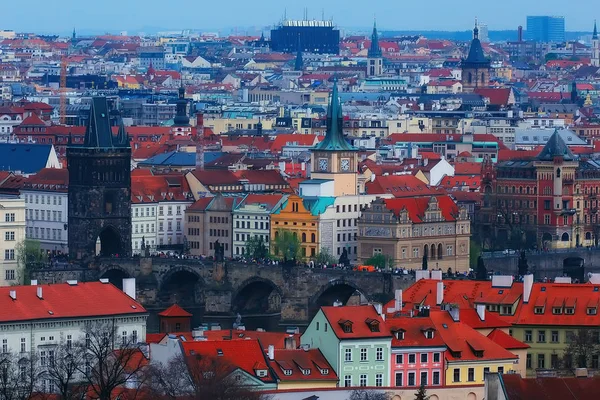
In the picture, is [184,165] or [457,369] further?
[184,165]

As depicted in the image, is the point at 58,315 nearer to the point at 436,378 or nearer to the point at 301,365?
the point at 301,365

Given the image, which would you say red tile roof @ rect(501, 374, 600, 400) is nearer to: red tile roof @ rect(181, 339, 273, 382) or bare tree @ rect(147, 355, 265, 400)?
bare tree @ rect(147, 355, 265, 400)

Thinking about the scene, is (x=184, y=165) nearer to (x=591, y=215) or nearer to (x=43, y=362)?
(x=591, y=215)

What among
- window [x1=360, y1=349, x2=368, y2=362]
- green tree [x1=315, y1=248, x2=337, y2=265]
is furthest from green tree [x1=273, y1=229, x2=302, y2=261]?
window [x1=360, y1=349, x2=368, y2=362]

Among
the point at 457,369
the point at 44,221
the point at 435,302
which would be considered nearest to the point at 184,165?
the point at 44,221

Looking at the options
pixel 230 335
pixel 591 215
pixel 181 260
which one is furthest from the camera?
pixel 591 215

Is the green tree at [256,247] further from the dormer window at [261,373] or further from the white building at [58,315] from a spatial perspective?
the dormer window at [261,373]

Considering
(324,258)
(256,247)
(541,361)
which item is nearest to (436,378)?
(541,361)
